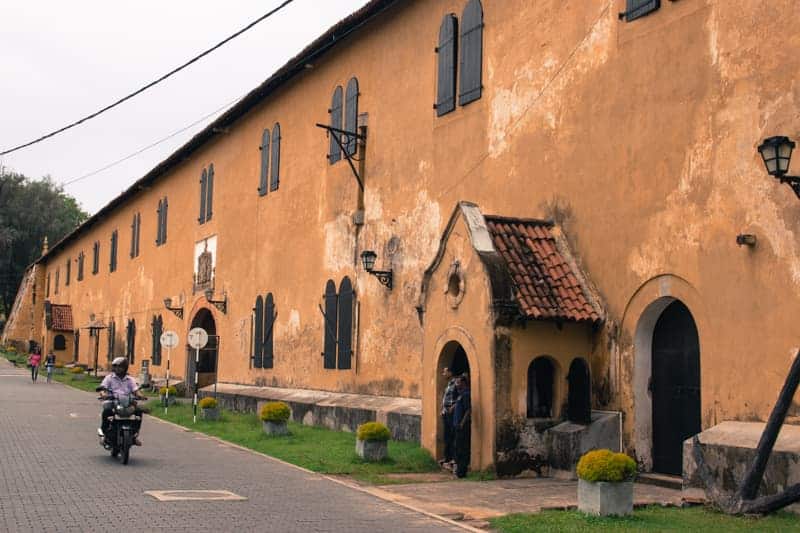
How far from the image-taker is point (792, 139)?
425 inches

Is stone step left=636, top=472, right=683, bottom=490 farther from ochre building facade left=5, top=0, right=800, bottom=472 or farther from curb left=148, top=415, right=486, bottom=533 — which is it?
curb left=148, top=415, right=486, bottom=533

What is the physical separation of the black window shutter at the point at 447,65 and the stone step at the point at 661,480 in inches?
320

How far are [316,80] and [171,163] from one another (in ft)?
45.3

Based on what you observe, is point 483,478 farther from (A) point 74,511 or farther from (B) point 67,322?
(B) point 67,322

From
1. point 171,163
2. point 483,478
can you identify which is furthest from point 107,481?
point 171,163

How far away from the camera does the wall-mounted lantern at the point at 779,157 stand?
9.76 m

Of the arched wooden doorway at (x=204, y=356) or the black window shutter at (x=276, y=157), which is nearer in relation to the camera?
the black window shutter at (x=276, y=157)

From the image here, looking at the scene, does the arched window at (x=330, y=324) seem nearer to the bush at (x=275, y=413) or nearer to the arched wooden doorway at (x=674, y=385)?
the bush at (x=275, y=413)

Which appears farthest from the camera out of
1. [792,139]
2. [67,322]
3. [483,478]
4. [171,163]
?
[67,322]

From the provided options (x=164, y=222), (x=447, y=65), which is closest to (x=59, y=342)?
(x=164, y=222)

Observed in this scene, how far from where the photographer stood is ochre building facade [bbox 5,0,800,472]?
449 inches

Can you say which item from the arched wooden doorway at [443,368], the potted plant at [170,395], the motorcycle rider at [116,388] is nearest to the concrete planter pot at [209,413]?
the potted plant at [170,395]

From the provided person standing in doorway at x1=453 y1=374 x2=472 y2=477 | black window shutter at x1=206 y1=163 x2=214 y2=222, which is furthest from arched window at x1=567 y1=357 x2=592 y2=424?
black window shutter at x1=206 y1=163 x2=214 y2=222

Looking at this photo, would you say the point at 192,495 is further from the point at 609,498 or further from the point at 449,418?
the point at 609,498
